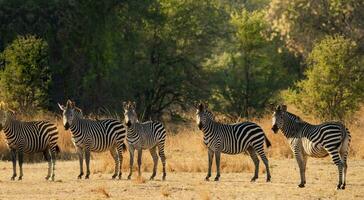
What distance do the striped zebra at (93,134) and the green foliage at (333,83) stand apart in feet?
58.3

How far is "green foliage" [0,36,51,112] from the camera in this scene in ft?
137

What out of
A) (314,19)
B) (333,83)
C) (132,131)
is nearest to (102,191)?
(132,131)

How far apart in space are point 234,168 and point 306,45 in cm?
2394

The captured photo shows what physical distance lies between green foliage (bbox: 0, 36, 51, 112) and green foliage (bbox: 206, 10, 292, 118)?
14.6 m

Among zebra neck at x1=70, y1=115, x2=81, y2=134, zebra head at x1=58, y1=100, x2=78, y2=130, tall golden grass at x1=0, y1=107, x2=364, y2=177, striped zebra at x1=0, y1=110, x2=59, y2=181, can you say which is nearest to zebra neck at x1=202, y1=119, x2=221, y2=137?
tall golden grass at x1=0, y1=107, x2=364, y2=177

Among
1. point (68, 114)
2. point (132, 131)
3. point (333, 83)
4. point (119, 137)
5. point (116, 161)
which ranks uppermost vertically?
point (333, 83)

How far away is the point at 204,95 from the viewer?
2109 inches

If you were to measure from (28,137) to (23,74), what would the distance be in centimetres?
1992

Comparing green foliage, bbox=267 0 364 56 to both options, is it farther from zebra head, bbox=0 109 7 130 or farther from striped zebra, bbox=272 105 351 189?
striped zebra, bbox=272 105 351 189

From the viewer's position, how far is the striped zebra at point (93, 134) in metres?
22.3

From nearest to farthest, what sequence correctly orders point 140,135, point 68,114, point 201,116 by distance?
point 68,114, point 140,135, point 201,116

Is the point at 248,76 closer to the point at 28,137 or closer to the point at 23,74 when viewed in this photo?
the point at 23,74

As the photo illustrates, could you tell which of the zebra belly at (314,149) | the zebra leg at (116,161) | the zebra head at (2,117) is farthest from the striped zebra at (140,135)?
the zebra belly at (314,149)

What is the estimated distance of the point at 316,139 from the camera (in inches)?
771
